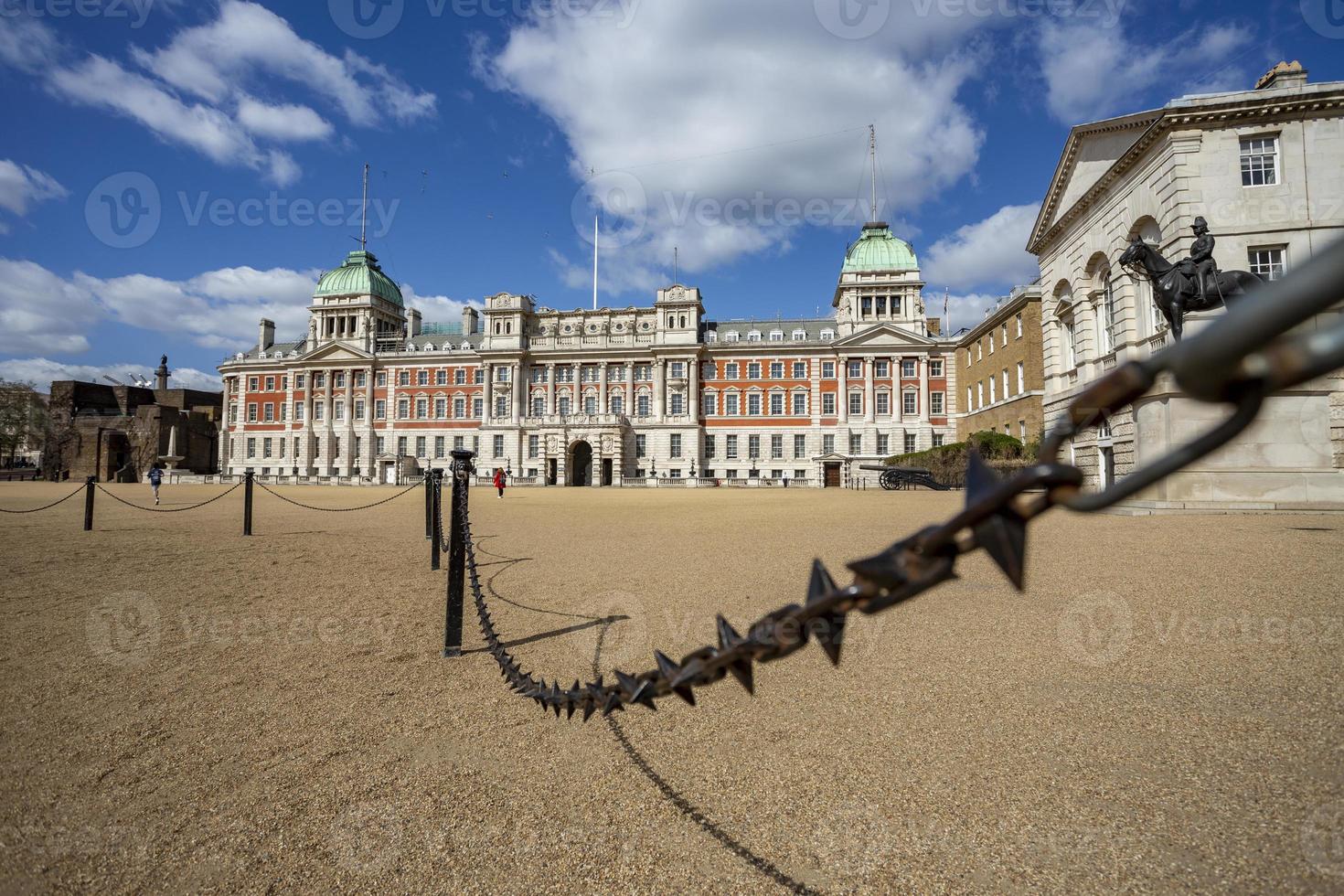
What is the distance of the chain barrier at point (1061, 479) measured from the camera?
0.72 meters

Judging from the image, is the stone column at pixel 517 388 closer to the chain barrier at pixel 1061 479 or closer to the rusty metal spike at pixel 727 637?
the rusty metal spike at pixel 727 637

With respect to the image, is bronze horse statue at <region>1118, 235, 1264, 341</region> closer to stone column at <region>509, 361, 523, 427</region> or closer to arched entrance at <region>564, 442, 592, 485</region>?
arched entrance at <region>564, 442, 592, 485</region>

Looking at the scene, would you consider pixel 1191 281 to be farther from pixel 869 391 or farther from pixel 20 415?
Answer: pixel 20 415

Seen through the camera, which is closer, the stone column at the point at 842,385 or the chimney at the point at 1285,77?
the chimney at the point at 1285,77

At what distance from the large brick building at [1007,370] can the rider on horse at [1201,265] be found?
Answer: 1359 cm

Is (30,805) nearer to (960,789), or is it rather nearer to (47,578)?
(960,789)

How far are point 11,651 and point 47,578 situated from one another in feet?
10.9

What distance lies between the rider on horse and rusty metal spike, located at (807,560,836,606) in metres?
16.8

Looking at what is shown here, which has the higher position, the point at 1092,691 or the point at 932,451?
the point at 932,451

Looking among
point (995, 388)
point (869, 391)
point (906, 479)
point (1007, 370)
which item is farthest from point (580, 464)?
point (1007, 370)

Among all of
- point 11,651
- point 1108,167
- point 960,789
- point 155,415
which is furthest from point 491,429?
point 960,789

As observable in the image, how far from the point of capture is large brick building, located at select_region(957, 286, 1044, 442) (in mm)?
29625

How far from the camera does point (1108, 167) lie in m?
18.3

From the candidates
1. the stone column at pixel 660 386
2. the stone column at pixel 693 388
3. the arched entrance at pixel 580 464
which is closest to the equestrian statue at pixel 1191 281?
the stone column at pixel 693 388
